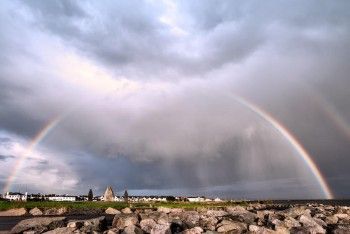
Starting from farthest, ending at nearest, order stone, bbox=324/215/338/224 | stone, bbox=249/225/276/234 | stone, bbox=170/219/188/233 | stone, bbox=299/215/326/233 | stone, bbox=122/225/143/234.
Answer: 1. stone, bbox=324/215/338/224
2. stone, bbox=299/215/326/233
3. stone, bbox=122/225/143/234
4. stone, bbox=170/219/188/233
5. stone, bbox=249/225/276/234

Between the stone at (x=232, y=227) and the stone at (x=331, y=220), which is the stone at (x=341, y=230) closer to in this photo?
the stone at (x=232, y=227)

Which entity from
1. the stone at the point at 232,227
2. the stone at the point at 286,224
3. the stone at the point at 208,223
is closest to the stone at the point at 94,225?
the stone at the point at 208,223

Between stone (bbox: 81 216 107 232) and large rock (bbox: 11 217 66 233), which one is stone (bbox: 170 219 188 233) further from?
large rock (bbox: 11 217 66 233)

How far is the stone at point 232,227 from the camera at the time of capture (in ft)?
123

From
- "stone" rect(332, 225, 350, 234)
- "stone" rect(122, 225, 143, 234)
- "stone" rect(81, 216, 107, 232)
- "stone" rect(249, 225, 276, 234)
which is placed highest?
"stone" rect(81, 216, 107, 232)

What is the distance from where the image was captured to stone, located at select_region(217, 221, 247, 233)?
1473 inches

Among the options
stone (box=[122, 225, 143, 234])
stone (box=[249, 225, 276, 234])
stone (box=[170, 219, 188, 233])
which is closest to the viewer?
stone (box=[249, 225, 276, 234])

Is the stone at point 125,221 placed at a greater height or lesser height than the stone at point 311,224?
greater

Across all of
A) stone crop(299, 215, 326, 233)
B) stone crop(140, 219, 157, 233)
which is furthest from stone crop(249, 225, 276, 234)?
stone crop(140, 219, 157, 233)

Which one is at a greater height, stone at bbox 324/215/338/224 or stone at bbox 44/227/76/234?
stone at bbox 44/227/76/234

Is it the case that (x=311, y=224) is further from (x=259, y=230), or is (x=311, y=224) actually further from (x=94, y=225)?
(x=94, y=225)

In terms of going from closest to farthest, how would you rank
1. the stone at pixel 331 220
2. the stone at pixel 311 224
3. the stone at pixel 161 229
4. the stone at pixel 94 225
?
the stone at pixel 161 229 → the stone at pixel 94 225 → the stone at pixel 311 224 → the stone at pixel 331 220

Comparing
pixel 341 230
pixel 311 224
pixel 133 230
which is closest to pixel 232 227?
pixel 311 224

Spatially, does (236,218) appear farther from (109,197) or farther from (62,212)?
(109,197)
